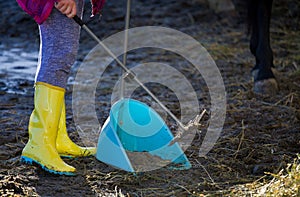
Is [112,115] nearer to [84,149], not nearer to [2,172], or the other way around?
[84,149]

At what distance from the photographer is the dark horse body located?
3.19 m

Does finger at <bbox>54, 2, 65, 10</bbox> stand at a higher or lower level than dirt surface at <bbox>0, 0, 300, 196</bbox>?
higher

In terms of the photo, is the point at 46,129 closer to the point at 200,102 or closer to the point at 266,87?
the point at 200,102

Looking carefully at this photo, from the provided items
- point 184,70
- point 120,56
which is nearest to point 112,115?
point 184,70

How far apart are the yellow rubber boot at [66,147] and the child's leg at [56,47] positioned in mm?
190

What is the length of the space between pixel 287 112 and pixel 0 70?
5.63ft

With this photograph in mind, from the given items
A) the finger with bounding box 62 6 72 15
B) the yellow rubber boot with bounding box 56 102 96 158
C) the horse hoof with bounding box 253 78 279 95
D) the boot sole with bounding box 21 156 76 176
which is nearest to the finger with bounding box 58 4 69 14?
the finger with bounding box 62 6 72 15

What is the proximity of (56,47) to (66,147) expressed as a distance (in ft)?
1.27

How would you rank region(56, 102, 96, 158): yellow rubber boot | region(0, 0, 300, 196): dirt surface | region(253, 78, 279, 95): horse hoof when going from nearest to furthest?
region(0, 0, 300, 196): dirt surface
region(56, 102, 96, 158): yellow rubber boot
region(253, 78, 279, 95): horse hoof

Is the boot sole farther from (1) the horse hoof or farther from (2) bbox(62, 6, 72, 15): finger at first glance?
(1) the horse hoof

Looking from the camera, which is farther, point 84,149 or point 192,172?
point 84,149

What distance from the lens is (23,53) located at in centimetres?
411

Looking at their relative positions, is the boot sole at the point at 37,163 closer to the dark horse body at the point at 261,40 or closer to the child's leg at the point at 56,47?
the child's leg at the point at 56,47

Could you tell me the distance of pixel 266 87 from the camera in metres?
3.15
